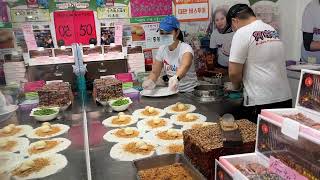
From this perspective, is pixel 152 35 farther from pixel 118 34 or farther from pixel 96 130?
pixel 96 130

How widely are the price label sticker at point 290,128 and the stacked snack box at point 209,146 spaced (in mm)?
342

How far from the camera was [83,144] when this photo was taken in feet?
6.18

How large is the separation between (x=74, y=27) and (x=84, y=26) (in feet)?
0.40

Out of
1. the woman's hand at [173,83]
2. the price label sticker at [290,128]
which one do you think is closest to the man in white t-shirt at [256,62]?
the woman's hand at [173,83]

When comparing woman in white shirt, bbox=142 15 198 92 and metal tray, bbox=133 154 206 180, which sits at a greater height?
woman in white shirt, bbox=142 15 198 92

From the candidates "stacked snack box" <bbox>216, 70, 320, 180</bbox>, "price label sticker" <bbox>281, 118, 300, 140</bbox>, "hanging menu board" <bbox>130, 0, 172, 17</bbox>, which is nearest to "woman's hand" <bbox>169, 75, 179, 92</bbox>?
"hanging menu board" <bbox>130, 0, 172, 17</bbox>

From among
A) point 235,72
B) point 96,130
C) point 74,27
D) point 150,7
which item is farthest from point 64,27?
point 235,72

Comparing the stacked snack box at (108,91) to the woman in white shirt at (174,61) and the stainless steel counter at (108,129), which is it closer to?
the stainless steel counter at (108,129)

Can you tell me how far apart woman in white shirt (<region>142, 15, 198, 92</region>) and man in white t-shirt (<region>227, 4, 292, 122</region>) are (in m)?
0.64

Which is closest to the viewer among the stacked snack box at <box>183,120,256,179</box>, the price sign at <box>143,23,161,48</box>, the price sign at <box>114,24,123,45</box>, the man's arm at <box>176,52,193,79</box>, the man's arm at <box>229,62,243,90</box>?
the stacked snack box at <box>183,120,256,179</box>

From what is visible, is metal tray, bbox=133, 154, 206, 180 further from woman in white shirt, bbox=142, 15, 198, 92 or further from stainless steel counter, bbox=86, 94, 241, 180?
woman in white shirt, bbox=142, 15, 198, 92

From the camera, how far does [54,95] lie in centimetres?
250

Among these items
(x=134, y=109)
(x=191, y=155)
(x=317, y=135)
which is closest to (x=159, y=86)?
(x=134, y=109)

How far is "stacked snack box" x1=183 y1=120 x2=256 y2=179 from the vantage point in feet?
4.17
